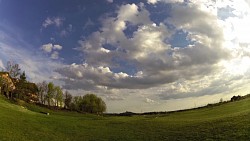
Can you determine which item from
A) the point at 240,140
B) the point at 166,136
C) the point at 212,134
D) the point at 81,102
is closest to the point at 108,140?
the point at 166,136

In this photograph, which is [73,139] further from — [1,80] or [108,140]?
[1,80]

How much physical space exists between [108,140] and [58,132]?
40.1ft

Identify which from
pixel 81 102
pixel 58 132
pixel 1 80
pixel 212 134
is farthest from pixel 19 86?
pixel 212 134

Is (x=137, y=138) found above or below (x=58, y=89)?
below

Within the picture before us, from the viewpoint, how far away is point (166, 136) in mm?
46344

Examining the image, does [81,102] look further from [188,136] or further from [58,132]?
[188,136]

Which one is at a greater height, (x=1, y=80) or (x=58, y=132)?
(x=1, y=80)

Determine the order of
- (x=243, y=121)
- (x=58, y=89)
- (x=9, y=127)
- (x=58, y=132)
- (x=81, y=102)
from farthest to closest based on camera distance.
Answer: (x=81, y=102), (x=58, y=89), (x=58, y=132), (x=9, y=127), (x=243, y=121)

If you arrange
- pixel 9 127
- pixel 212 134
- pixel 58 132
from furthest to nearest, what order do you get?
1. pixel 58 132
2. pixel 9 127
3. pixel 212 134

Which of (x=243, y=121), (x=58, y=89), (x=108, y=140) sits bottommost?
(x=108, y=140)

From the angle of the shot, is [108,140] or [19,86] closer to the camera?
[108,140]

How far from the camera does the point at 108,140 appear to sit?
45.8m

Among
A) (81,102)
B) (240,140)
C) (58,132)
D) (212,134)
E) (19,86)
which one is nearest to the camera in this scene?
(240,140)

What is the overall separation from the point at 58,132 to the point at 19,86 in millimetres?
113524
